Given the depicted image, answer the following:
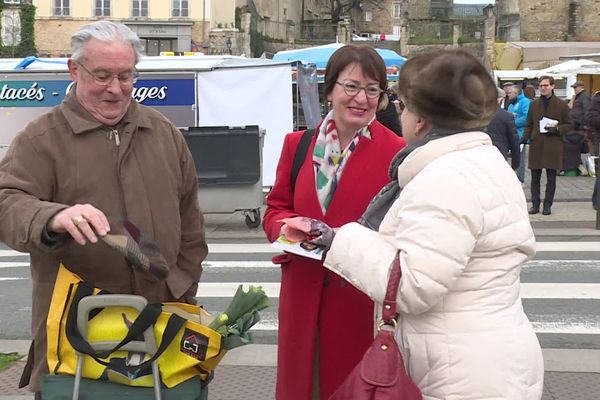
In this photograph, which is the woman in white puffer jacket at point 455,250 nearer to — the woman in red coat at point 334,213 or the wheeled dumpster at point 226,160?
the woman in red coat at point 334,213

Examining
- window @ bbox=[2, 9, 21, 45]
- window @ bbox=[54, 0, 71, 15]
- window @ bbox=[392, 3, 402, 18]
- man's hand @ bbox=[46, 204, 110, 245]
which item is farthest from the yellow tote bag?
window @ bbox=[392, 3, 402, 18]

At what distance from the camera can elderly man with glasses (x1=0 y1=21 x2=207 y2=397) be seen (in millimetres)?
2814

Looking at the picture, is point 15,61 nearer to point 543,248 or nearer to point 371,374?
point 543,248

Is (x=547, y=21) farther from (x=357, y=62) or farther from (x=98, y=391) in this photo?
(x=98, y=391)

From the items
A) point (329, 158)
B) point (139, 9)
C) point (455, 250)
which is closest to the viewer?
point (455, 250)

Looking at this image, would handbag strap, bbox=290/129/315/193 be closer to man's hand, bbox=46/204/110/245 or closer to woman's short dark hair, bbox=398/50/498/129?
woman's short dark hair, bbox=398/50/498/129

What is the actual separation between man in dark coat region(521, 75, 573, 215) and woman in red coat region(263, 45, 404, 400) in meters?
9.89

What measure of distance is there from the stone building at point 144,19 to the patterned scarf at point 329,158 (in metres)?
49.8

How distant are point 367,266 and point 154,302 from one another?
2.75ft

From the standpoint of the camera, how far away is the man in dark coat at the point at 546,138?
12.9 m

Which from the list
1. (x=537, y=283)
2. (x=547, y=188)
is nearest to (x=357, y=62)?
(x=537, y=283)

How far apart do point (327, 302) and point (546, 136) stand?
34.4 feet

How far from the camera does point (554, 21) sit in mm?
60344

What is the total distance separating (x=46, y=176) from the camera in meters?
2.82
